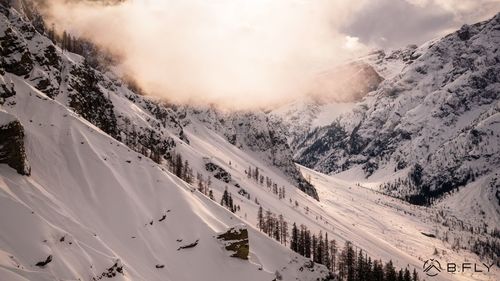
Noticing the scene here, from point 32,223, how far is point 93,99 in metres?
101

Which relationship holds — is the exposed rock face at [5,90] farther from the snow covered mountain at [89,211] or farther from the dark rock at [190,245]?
the dark rock at [190,245]

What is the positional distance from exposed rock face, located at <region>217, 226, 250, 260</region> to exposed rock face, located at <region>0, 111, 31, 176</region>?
4198cm

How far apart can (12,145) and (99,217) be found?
63.2ft

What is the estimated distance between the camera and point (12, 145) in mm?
82250

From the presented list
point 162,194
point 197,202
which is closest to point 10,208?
point 162,194

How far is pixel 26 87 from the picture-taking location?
4402 inches

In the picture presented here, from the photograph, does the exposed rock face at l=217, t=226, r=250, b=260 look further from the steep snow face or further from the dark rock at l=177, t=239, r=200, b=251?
the dark rock at l=177, t=239, r=200, b=251

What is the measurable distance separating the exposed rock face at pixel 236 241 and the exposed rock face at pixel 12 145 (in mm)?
41983

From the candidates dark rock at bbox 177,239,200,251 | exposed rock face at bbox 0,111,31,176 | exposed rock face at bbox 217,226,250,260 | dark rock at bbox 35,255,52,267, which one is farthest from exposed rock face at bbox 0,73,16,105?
exposed rock face at bbox 217,226,250,260

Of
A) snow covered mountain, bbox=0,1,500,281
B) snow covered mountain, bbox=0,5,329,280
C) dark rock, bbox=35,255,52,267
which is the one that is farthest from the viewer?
snow covered mountain, bbox=0,1,500,281

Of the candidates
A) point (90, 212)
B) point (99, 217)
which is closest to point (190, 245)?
point (99, 217)

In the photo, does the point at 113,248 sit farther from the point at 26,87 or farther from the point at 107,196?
the point at 26,87

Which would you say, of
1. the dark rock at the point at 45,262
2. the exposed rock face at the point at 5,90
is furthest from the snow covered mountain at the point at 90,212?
the exposed rock face at the point at 5,90

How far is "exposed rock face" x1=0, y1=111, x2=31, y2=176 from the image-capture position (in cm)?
8138
